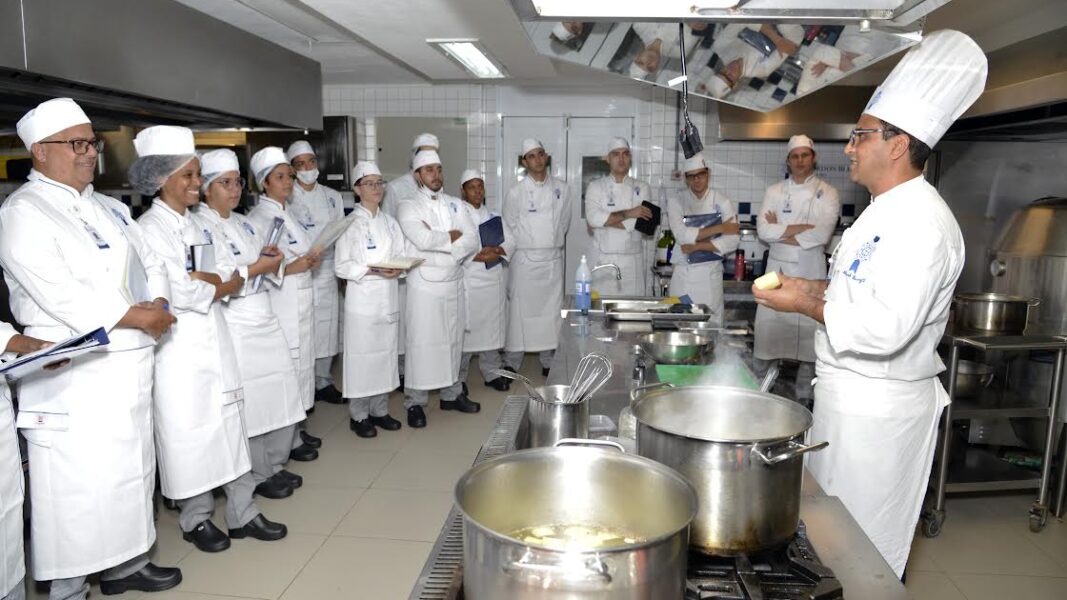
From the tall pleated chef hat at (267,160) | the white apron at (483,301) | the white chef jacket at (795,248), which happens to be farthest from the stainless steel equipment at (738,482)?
the white apron at (483,301)

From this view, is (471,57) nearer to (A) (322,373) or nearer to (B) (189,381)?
(A) (322,373)

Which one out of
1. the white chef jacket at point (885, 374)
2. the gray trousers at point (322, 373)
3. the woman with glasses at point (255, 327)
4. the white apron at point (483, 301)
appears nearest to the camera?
the white chef jacket at point (885, 374)

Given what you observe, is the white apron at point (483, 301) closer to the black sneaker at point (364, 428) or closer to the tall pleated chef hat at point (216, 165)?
the black sneaker at point (364, 428)

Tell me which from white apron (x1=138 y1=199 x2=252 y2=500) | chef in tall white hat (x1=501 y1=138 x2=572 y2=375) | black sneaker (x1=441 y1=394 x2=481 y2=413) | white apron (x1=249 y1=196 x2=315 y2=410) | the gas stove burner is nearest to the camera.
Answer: the gas stove burner

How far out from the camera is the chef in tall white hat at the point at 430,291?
4551 mm

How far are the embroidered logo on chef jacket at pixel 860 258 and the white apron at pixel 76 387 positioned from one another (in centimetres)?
219

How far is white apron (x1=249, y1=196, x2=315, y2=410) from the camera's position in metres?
3.89

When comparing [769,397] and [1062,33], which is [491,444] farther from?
[1062,33]

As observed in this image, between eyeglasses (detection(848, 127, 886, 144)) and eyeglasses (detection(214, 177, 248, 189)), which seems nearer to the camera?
eyeglasses (detection(848, 127, 886, 144))

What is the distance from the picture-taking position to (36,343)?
2129mm

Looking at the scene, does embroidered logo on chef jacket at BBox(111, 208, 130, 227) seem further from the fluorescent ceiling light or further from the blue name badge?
the fluorescent ceiling light

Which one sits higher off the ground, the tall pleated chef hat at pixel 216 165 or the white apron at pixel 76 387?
the tall pleated chef hat at pixel 216 165

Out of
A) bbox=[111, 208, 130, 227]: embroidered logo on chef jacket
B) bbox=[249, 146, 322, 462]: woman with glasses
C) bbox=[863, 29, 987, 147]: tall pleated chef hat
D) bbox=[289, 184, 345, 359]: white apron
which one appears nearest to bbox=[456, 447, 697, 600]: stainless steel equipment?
bbox=[863, 29, 987, 147]: tall pleated chef hat

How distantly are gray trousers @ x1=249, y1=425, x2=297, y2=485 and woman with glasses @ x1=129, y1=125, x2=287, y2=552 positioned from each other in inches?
18.4
